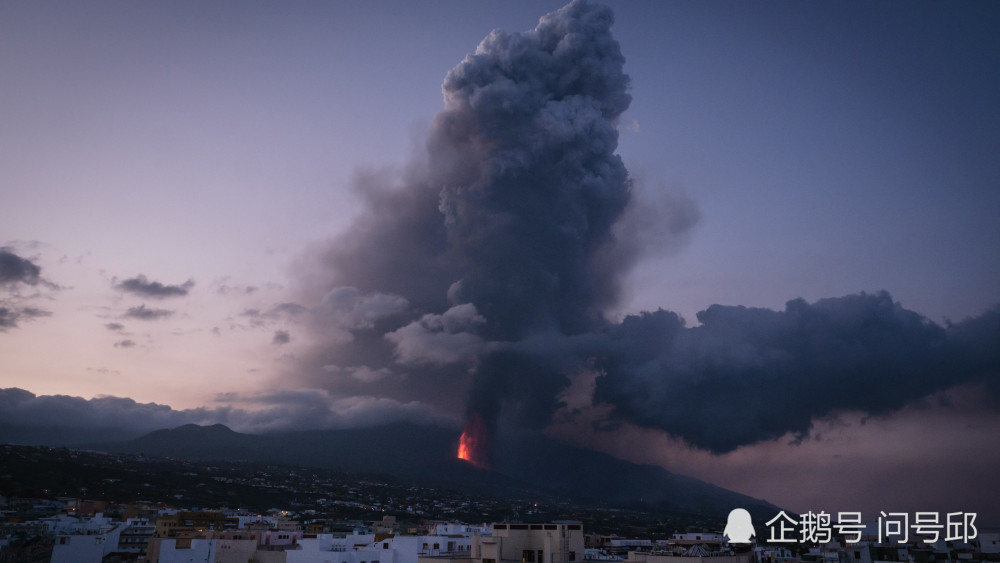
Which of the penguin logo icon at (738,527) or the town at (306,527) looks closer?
the penguin logo icon at (738,527)

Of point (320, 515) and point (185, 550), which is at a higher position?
point (185, 550)

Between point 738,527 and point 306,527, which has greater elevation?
point 738,527

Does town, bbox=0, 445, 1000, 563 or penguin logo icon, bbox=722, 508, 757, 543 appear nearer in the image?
penguin logo icon, bbox=722, 508, 757, 543

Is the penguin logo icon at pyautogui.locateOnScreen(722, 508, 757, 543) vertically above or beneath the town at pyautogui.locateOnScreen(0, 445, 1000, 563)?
above

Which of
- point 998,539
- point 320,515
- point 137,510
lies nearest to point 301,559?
point 998,539

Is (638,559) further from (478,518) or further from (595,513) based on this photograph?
(595,513)

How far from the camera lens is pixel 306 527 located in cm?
8356

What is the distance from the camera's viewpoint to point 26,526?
6359 cm

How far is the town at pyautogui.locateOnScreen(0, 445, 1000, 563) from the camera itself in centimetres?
3947

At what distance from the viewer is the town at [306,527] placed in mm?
39469

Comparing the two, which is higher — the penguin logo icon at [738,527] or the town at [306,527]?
the penguin logo icon at [738,527]

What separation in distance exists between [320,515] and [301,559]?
77133 millimetres

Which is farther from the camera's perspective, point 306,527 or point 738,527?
point 306,527

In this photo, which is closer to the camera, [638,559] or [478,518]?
[638,559]
